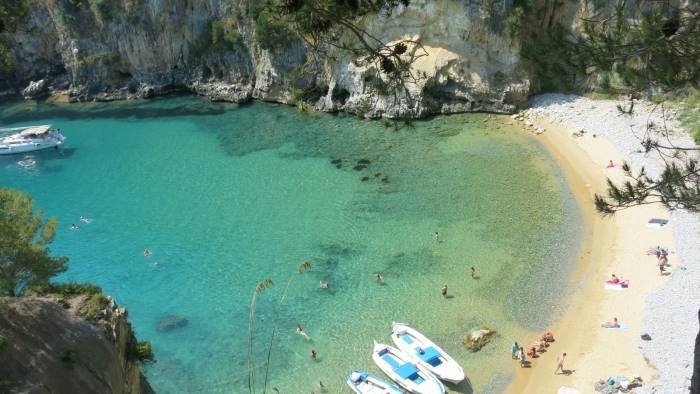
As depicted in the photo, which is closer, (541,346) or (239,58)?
(541,346)

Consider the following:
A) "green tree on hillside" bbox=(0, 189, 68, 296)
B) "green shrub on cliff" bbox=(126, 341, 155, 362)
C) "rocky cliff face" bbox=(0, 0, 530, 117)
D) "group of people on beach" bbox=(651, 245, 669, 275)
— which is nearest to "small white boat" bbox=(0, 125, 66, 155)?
"rocky cliff face" bbox=(0, 0, 530, 117)

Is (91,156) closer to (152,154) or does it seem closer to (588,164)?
(152,154)

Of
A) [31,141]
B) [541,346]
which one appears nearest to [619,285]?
[541,346]

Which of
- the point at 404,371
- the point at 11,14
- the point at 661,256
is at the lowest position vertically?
the point at 404,371

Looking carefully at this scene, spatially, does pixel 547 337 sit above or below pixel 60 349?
below

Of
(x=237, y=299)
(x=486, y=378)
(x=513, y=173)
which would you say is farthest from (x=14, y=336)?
(x=513, y=173)

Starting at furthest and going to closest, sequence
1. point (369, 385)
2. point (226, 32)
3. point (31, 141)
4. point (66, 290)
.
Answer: point (226, 32) < point (31, 141) < point (369, 385) < point (66, 290)

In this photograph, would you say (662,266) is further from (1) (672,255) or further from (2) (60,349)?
(2) (60,349)

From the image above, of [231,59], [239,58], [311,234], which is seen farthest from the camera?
[231,59]
